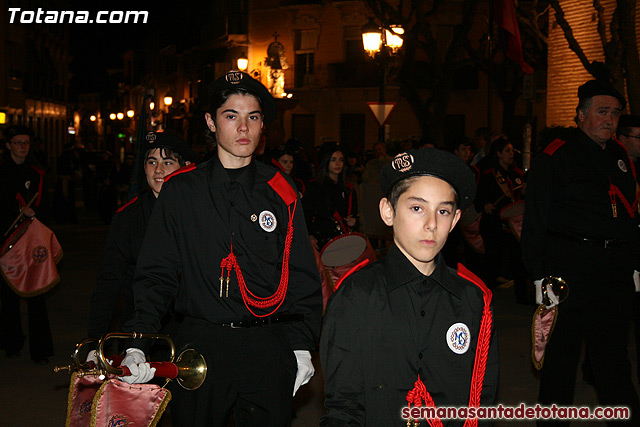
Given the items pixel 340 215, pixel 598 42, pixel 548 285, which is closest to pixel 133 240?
pixel 548 285

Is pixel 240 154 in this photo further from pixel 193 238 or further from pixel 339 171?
pixel 339 171

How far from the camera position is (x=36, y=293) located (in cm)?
834

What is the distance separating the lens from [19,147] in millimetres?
8547

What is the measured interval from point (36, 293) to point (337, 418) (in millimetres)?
6035

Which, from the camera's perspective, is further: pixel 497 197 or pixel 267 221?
pixel 497 197

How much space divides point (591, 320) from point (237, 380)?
2618mm

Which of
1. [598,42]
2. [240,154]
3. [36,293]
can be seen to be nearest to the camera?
[240,154]

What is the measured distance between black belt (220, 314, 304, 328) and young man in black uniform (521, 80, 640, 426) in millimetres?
1994

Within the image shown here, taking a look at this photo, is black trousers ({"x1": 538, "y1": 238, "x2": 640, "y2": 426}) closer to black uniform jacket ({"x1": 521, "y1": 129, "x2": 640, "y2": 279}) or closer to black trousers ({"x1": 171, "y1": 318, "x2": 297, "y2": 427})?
black uniform jacket ({"x1": 521, "y1": 129, "x2": 640, "y2": 279})

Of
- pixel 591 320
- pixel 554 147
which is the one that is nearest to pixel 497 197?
pixel 554 147

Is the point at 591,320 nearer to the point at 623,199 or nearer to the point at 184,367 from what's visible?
the point at 623,199

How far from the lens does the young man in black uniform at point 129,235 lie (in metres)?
5.15

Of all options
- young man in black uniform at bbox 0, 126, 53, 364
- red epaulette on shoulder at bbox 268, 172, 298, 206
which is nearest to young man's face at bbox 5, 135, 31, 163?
young man in black uniform at bbox 0, 126, 53, 364

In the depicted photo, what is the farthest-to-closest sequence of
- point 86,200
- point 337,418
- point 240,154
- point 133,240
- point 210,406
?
Answer: point 86,200
point 133,240
point 240,154
point 210,406
point 337,418
